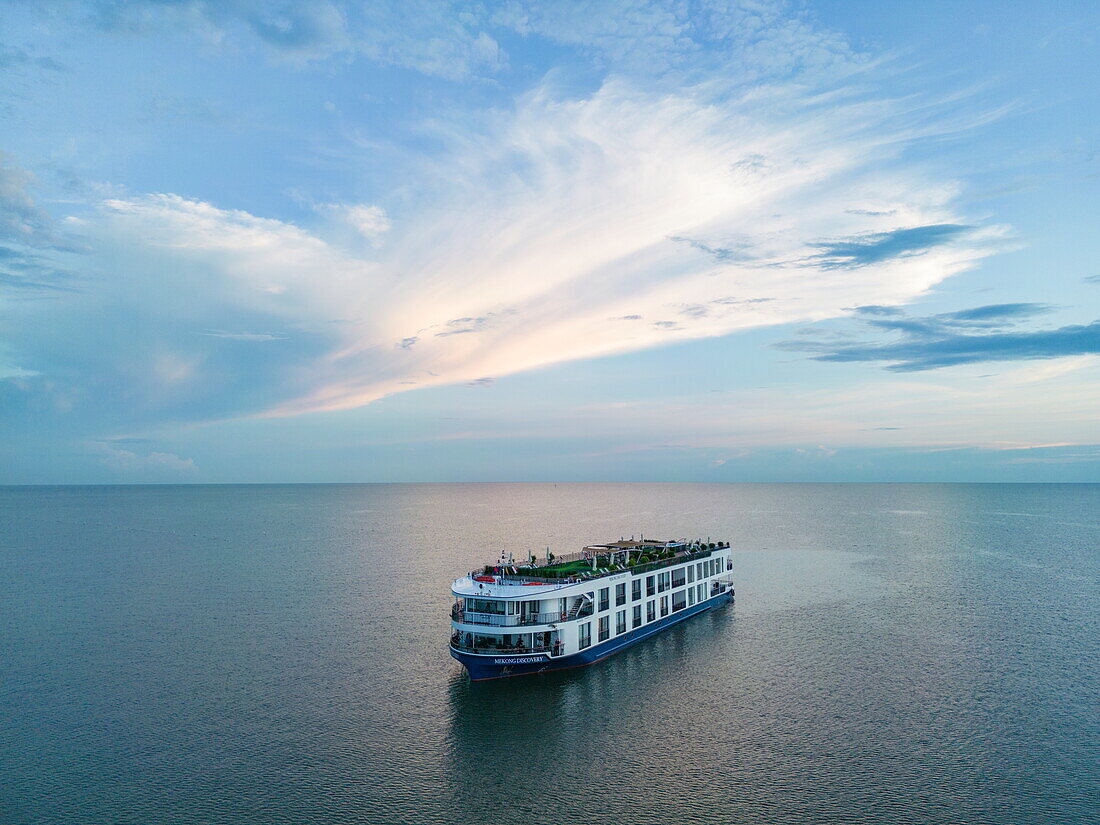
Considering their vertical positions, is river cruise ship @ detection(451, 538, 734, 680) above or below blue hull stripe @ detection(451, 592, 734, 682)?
above

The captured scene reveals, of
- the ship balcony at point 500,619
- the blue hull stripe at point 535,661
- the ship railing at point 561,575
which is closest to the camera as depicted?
the blue hull stripe at point 535,661

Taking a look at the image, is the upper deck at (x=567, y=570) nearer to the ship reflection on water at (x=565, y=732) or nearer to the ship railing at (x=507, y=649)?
the ship railing at (x=507, y=649)

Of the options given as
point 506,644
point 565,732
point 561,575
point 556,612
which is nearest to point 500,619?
point 506,644

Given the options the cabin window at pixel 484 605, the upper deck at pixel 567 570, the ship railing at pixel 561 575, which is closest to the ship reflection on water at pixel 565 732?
the cabin window at pixel 484 605

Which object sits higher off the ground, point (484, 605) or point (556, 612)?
point (484, 605)

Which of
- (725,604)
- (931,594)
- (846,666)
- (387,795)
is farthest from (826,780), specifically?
(931,594)

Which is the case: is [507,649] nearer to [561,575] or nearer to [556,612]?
[556,612]

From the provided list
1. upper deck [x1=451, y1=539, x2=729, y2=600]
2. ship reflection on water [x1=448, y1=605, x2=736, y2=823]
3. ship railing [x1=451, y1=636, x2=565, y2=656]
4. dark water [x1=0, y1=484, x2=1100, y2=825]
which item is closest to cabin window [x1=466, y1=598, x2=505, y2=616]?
upper deck [x1=451, y1=539, x2=729, y2=600]

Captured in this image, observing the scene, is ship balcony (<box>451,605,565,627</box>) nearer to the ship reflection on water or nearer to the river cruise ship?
the river cruise ship
